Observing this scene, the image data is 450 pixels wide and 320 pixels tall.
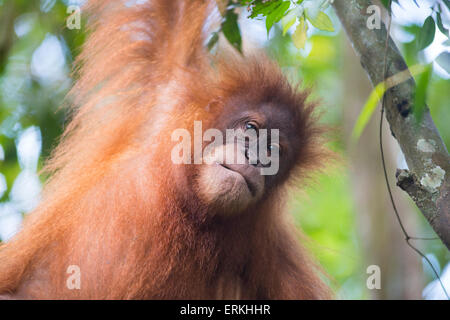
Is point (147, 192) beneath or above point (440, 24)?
beneath

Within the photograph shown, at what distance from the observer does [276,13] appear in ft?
9.38

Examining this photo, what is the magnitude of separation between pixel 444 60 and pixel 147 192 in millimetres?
2251

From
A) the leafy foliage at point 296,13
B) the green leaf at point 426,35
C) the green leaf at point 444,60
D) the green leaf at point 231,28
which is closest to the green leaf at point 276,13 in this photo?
the leafy foliage at point 296,13

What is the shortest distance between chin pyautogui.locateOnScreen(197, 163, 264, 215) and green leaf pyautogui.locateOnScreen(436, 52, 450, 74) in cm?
162

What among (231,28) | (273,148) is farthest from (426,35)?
(273,148)

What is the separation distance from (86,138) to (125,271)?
1199 millimetres

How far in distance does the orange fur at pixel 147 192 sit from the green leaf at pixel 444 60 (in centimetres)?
197

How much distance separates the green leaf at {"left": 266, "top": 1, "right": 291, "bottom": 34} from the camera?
9.35 ft

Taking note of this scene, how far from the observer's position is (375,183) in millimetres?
7836

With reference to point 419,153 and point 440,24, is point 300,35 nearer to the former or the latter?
point 440,24

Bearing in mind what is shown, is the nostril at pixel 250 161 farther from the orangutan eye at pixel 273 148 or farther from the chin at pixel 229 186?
the orangutan eye at pixel 273 148

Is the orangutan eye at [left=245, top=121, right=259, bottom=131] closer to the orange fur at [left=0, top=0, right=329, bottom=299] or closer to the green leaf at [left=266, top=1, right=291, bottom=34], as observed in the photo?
the orange fur at [left=0, top=0, right=329, bottom=299]
